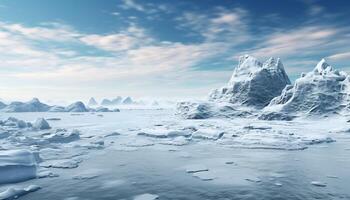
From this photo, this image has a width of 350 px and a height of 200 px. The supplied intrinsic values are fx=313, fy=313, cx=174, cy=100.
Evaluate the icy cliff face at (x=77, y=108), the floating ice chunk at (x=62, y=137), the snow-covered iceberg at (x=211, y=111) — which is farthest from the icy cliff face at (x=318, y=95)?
the icy cliff face at (x=77, y=108)

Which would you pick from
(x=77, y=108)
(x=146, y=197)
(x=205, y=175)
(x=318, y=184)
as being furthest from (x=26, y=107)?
(x=318, y=184)

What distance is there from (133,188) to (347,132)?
2677cm

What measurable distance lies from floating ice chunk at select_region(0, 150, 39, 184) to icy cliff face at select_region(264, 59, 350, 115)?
139 ft

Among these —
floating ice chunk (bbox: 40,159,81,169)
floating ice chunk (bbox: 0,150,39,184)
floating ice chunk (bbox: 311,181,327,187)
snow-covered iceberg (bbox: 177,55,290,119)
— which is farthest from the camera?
snow-covered iceberg (bbox: 177,55,290,119)

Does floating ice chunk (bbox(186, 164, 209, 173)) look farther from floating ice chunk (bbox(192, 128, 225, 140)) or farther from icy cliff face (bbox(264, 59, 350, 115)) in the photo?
icy cliff face (bbox(264, 59, 350, 115))

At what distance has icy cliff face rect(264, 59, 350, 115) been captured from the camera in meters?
46.3

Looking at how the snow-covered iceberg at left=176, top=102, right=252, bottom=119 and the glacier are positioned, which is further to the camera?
the snow-covered iceberg at left=176, top=102, right=252, bottom=119

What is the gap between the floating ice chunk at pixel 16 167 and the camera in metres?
12.4

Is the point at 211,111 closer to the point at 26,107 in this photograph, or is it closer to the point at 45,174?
the point at 45,174

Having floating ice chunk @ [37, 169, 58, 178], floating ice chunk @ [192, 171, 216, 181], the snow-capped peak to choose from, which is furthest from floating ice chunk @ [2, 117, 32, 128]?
the snow-capped peak

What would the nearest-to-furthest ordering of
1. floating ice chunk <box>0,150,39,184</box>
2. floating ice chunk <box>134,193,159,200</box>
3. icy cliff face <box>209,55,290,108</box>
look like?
floating ice chunk <box>134,193,159,200</box>
floating ice chunk <box>0,150,39,184</box>
icy cliff face <box>209,55,290,108</box>

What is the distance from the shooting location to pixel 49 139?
24.7 metres

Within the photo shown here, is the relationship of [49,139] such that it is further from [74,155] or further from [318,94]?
[318,94]

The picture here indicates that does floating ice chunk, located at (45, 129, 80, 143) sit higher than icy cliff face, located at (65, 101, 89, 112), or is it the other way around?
icy cliff face, located at (65, 101, 89, 112)
